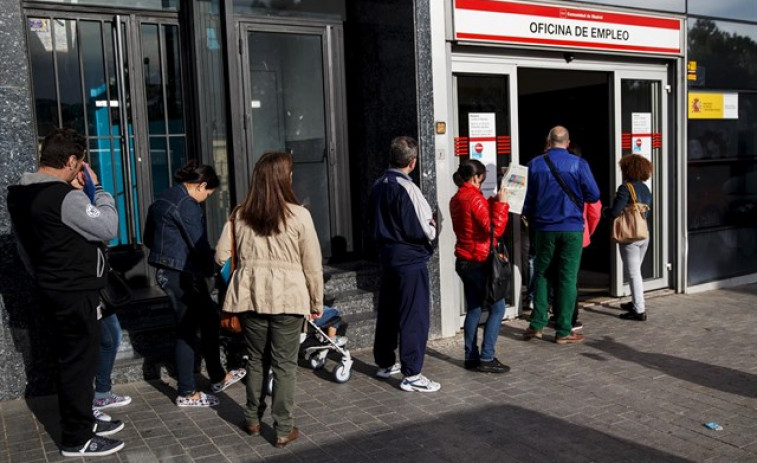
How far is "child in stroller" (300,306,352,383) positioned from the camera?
5918 mm

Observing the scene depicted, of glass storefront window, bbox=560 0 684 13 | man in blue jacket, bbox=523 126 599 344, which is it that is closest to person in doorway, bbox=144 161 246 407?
man in blue jacket, bbox=523 126 599 344

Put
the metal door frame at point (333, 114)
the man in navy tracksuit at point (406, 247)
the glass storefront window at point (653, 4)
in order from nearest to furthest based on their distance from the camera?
1. the man in navy tracksuit at point (406, 247)
2. the metal door frame at point (333, 114)
3. the glass storefront window at point (653, 4)

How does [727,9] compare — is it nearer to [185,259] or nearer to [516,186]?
[516,186]

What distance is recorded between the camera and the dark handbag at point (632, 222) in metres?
7.72

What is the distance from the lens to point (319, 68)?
768 cm

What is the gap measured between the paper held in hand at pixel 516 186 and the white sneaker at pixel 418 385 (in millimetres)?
1868

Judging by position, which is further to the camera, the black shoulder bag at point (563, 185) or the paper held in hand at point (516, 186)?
the black shoulder bag at point (563, 185)

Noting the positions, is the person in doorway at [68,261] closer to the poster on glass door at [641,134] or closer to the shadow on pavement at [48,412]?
the shadow on pavement at [48,412]

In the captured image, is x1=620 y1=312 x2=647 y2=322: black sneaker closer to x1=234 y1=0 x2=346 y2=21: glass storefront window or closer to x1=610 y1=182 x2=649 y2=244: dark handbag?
x1=610 y1=182 x2=649 y2=244: dark handbag

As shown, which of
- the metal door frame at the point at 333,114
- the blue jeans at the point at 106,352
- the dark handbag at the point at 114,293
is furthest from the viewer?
the metal door frame at the point at 333,114

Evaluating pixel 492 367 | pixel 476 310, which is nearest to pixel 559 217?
pixel 476 310

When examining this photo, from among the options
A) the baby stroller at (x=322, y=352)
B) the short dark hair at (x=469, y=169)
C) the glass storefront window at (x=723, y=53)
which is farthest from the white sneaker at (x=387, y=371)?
the glass storefront window at (x=723, y=53)

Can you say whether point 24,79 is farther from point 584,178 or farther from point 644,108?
point 644,108

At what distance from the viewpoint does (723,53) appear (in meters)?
9.49
